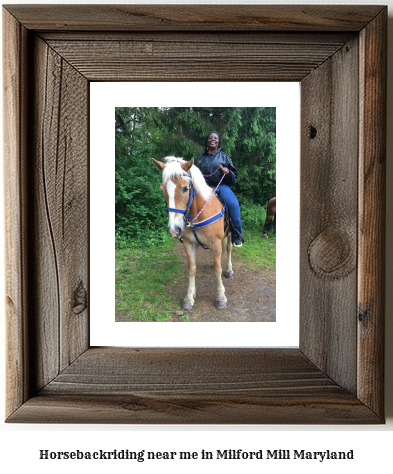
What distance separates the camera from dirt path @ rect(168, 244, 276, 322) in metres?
0.58

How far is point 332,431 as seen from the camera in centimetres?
59

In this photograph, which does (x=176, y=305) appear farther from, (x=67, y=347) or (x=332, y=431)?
(x=332, y=431)

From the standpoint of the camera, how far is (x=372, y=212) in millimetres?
548

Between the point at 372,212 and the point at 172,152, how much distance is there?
29cm

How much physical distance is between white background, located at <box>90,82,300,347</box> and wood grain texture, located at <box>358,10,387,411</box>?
0.09 m

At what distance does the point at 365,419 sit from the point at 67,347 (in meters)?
0.42

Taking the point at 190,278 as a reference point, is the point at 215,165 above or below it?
above

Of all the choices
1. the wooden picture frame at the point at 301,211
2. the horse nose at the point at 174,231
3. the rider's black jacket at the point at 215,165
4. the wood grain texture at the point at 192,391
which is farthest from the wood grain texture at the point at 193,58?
the wood grain texture at the point at 192,391

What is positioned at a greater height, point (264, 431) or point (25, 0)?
Result: point (25, 0)

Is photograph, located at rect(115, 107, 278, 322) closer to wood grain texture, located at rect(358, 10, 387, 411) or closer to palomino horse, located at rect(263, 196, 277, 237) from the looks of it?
palomino horse, located at rect(263, 196, 277, 237)

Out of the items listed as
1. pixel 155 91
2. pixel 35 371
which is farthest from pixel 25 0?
pixel 35 371

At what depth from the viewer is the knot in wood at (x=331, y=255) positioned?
0.56 meters

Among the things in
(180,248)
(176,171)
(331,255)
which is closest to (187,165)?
(176,171)

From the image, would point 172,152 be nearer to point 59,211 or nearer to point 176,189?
point 176,189
